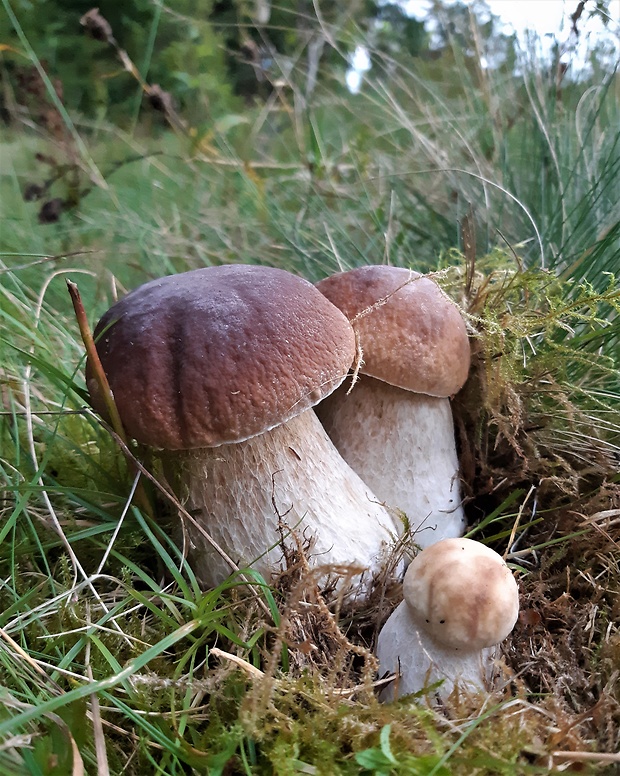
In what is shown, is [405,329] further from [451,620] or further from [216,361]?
[451,620]

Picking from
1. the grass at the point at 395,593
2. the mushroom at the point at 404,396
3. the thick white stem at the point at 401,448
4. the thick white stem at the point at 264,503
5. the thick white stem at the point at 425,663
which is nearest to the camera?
the grass at the point at 395,593

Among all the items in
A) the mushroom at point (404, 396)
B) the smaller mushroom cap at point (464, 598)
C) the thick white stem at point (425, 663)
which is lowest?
the thick white stem at point (425, 663)

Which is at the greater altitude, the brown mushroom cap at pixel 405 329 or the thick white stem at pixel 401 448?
the brown mushroom cap at pixel 405 329

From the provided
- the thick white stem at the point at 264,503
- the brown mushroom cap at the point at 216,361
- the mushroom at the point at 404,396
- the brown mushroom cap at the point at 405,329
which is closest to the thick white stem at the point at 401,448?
the mushroom at the point at 404,396

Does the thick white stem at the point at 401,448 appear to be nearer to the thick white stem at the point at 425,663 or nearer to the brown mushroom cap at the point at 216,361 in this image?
the brown mushroom cap at the point at 216,361

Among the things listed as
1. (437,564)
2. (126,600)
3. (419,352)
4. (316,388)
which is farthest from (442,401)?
(126,600)

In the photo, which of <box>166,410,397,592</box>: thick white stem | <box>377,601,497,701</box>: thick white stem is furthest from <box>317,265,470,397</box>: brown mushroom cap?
<box>377,601,497,701</box>: thick white stem

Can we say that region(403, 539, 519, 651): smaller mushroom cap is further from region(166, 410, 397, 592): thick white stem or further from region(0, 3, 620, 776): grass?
region(166, 410, 397, 592): thick white stem

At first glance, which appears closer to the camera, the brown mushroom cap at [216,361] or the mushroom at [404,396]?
the brown mushroom cap at [216,361]
